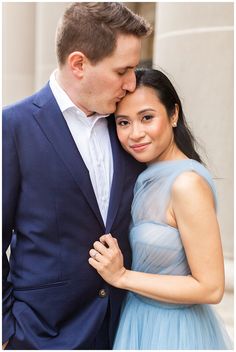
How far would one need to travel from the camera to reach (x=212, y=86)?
5039 mm

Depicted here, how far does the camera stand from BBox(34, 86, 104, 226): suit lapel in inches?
90.4

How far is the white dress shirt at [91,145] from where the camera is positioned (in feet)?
7.87

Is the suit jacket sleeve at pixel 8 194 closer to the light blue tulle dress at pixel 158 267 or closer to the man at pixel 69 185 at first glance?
the man at pixel 69 185

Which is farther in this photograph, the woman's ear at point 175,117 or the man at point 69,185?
the woman's ear at point 175,117

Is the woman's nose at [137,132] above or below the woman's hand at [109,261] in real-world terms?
above

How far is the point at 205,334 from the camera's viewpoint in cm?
Result: 249

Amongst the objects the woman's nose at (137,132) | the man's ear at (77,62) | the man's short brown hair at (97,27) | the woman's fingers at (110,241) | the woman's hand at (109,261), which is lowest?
the woman's hand at (109,261)

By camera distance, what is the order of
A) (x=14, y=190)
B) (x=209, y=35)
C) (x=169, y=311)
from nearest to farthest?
(x=14, y=190)
(x=169, y=311)
(x=209, y=35)

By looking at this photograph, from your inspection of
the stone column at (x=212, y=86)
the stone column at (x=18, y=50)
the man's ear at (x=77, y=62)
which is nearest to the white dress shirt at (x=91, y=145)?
the man's ear at (x=77, y=62)

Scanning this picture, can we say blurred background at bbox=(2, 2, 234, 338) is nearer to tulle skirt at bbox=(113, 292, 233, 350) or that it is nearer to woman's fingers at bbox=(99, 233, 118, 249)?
tulle skirt at bbox=(113, 292, 233, 350)

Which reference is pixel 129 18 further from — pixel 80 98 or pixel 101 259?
pixel 101 259

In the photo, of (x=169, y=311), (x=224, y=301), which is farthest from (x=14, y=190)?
(x=224, y=301)

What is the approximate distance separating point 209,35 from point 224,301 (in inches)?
103

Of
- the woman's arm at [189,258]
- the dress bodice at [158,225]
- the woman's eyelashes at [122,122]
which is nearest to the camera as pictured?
the woman's arm at [189,258]
